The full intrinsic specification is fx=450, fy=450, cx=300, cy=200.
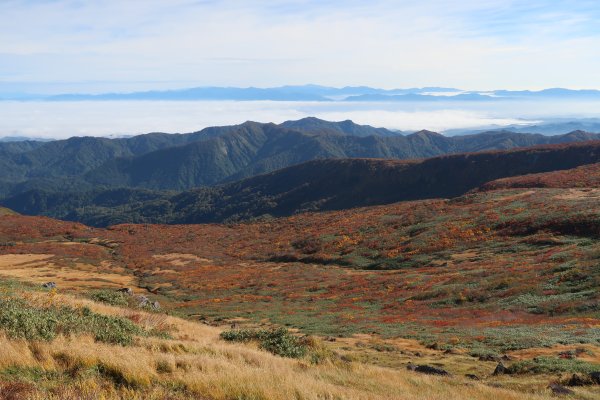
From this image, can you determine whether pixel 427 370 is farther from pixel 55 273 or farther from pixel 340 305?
pixel 55 273

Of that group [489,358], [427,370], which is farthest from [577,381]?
[489,358]

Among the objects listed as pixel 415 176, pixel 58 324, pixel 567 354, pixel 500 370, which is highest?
pixel 415 176

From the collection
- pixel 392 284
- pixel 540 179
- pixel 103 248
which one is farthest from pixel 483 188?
pixel 103 248

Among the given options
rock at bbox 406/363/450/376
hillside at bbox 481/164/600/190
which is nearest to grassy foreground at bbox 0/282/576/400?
rock at bbox 406/363/450/376

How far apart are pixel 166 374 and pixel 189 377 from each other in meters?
0.62

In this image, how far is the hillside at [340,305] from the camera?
30.6 feet

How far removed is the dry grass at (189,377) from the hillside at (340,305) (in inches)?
1.6

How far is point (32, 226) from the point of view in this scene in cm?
9100

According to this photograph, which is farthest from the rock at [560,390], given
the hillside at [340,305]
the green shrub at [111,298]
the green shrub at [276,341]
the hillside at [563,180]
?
the hillside at [563,180]

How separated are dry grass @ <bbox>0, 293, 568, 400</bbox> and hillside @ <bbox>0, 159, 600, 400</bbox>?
0.04 meters

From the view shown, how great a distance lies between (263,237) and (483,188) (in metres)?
47.1

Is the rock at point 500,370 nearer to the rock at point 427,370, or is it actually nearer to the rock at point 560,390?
the rock at point 427,370

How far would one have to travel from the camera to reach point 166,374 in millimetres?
9117

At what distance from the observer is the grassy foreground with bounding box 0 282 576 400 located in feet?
26.2
